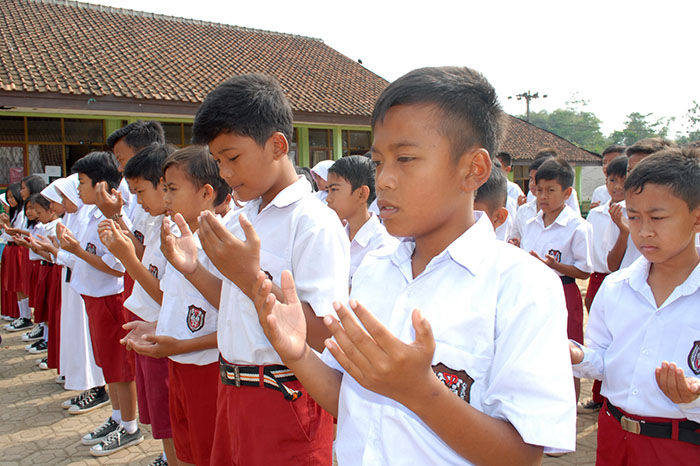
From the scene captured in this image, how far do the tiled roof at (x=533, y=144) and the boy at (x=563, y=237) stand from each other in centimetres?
2086

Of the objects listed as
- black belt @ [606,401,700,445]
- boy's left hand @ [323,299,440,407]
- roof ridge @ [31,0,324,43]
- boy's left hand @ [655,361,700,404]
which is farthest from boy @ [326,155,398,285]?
roof ridge @ [31,0,324,43]

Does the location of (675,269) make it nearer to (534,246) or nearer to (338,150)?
(534,246)

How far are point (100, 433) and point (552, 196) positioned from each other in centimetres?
387

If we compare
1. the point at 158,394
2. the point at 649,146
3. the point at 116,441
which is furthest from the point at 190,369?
the point at 649,146

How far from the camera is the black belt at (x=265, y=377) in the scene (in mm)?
1784

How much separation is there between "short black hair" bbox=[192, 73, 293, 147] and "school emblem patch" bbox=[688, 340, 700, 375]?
Answer: 1.72 m

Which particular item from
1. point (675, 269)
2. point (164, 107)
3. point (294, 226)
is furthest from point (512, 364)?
point (164, 107)

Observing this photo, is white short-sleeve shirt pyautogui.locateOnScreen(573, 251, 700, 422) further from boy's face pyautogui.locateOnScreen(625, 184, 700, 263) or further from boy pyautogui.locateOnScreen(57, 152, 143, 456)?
boy pyautogui.locateOnScreen(57, 152, 143, 456)

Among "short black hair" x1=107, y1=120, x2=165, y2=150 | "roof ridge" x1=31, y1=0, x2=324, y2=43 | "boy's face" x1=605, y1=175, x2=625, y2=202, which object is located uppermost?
"roof ridge" x1=31, y1=0, x2=324, y2=43

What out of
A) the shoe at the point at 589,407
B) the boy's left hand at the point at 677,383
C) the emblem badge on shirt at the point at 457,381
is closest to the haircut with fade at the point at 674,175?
the boy's left hand at the point at 677,383

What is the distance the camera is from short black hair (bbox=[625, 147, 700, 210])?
78.0 inches

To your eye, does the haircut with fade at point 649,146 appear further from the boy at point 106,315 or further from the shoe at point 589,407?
the boy at point 106,315

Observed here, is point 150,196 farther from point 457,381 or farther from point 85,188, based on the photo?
point 457,381

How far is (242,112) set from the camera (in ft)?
6.34
